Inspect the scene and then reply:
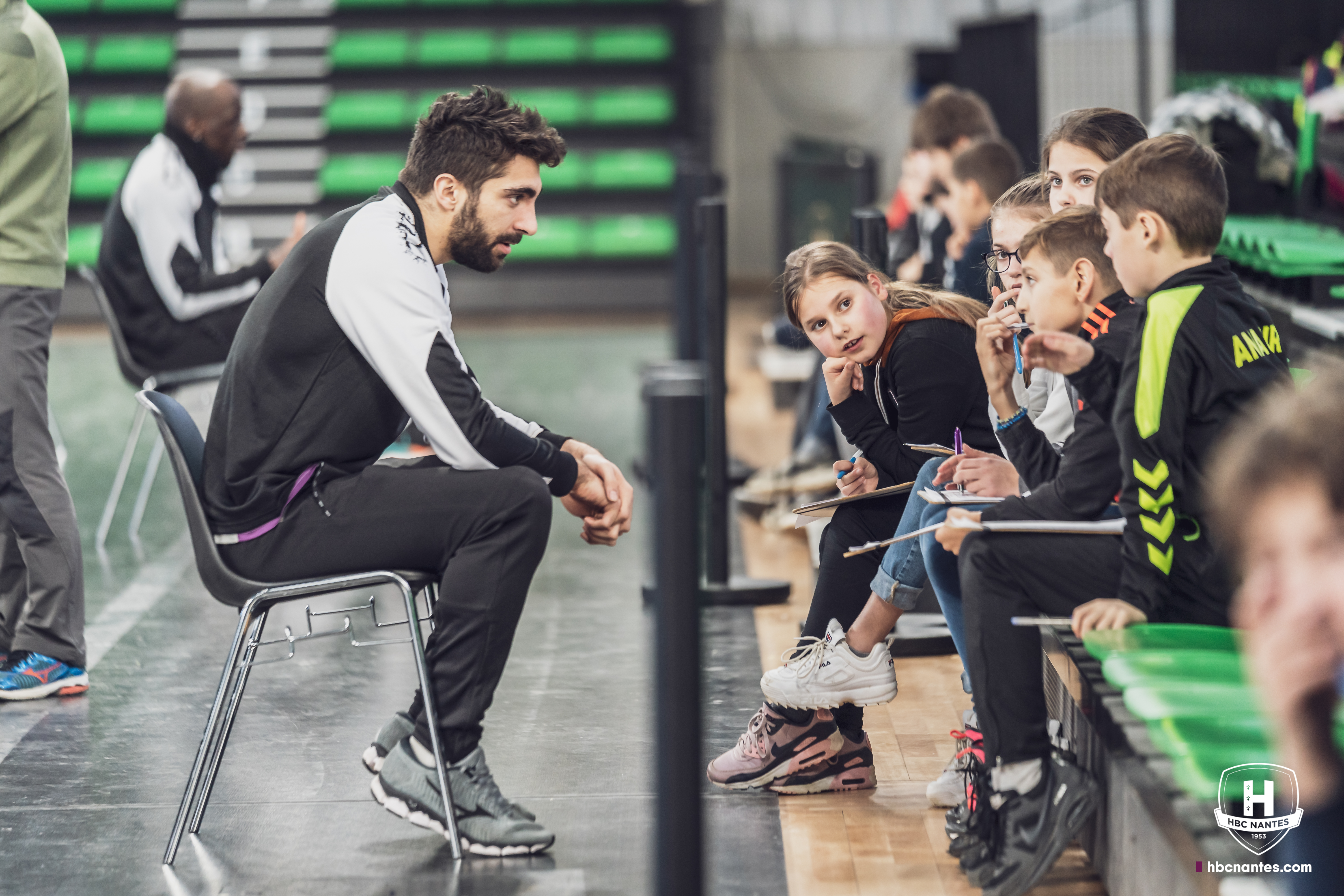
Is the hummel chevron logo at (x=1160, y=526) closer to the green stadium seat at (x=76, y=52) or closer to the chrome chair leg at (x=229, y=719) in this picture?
the chrome chair leg at (x=229, y=719)

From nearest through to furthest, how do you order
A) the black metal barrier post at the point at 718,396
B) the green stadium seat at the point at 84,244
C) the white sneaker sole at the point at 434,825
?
the white sneaker sole at the point at 434,825 → the black metal barrier post at the point at 718,396 → the green stadium seat at the point at 84,244

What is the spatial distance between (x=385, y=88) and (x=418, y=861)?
934 cm

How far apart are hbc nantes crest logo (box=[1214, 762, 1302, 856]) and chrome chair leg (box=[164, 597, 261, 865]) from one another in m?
1.48

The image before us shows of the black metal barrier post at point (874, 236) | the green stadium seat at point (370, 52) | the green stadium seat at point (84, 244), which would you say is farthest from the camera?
the green stadium seat at point (370, 52)

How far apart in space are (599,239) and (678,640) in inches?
361

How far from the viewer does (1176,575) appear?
2.21m

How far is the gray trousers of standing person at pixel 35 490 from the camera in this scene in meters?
3.35

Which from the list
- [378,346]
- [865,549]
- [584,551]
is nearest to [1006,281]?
[865,549]

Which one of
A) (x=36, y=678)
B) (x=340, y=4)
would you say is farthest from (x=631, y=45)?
(x=36, y=678)

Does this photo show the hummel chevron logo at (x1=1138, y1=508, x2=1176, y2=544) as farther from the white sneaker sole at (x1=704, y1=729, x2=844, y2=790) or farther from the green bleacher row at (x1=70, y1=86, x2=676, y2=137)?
the green bleacher row at (x1=70, y1=86, x2=676, y2=137)

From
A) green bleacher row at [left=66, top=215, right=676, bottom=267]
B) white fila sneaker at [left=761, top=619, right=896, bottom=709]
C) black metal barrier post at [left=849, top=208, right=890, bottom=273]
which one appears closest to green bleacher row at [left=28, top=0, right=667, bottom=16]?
green bleacher row at [left=66, top=215, right=676, bottom=267]

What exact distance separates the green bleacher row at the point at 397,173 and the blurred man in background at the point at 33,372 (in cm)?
726

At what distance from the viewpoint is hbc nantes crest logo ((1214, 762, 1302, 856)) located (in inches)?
71.6

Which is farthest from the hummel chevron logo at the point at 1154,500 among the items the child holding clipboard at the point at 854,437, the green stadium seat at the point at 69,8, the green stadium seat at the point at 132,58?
the green stadium seat at the point at 69,8
